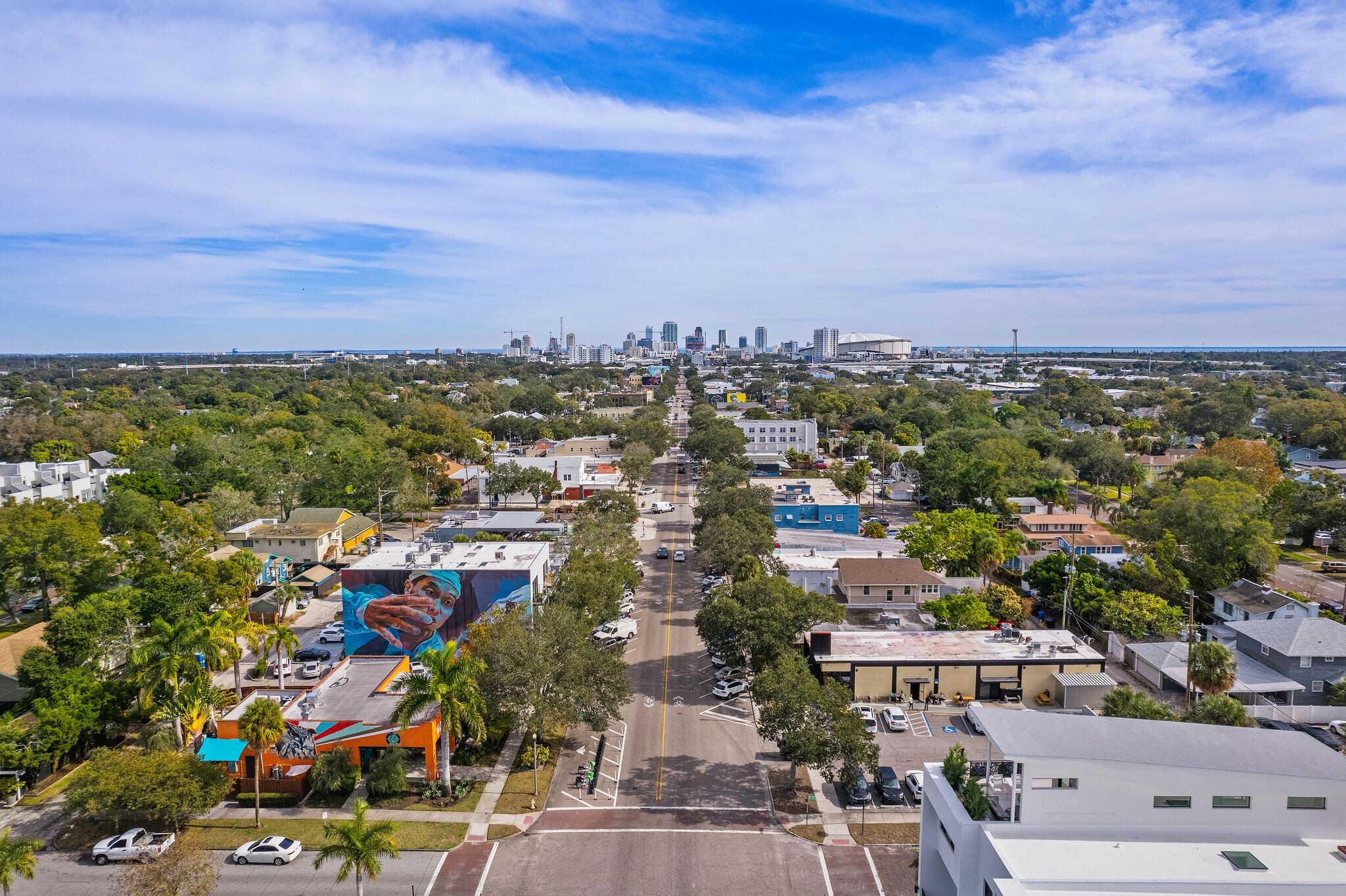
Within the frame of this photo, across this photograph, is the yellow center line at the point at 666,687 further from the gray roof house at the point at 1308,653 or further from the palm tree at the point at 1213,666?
the gray roof house at the point at 1308,653

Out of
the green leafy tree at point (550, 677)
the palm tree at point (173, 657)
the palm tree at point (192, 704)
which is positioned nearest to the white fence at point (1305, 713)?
the green leafy tree at point (550, 677)

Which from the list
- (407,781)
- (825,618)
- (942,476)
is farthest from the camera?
(942,476)

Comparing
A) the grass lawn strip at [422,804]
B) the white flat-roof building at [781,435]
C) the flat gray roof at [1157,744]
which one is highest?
the white flat-roof building at [781,435]

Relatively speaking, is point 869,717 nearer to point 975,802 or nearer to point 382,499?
point 975,802

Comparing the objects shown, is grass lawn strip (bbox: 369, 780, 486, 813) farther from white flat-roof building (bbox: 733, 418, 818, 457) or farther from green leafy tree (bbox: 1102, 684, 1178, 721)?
white flat-roof building (bbox: 733, 418, 818, 457)

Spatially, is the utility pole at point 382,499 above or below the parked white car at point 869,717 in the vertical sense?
above

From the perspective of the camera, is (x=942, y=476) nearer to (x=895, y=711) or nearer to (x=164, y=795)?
(x=895, y=711)

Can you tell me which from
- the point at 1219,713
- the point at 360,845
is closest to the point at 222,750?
the point at 360,845

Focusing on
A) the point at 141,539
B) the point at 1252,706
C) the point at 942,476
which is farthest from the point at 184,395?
the point at 1252,706
